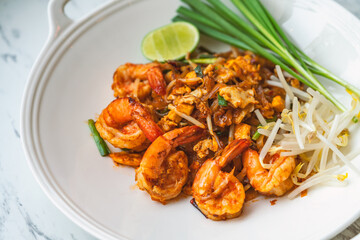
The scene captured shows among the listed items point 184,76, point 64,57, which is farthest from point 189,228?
point 64,57

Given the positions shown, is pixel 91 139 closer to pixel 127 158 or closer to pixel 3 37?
pixel 127 158

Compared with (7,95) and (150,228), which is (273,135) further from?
(7,95)

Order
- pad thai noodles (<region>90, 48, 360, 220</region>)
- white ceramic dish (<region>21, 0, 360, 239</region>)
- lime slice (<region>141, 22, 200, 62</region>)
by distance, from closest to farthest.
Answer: white ceramic dish (<region>21, 0, 360, 239</region>), pad thai noodles (<region>90, 48, 360, 220</region>), lime slice (<region>141, 22, 200, 62</region>)

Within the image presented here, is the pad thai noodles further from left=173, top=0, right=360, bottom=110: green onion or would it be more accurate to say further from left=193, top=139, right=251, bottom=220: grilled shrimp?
left=173, top=0, right=360, bottom=110: green onion

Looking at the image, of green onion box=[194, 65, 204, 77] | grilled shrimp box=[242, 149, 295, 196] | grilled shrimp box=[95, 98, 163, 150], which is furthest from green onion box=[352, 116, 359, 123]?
grilled shrimp box=[95, 98, 163, 150]

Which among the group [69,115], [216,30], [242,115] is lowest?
[69,115]

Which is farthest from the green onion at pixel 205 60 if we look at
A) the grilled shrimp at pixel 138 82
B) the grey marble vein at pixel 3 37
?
the grey marble vein at pixel 3 37

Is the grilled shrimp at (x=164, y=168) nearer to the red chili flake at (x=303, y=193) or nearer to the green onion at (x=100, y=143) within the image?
the green onion at (x=100, y=143)
